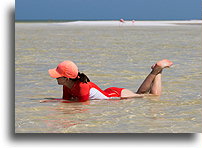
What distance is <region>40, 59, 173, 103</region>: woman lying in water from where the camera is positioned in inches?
231

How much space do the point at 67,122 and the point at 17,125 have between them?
57cm

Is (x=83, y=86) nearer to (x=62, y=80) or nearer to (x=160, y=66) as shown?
(x=62, y=80)

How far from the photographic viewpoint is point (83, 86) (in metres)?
6.22

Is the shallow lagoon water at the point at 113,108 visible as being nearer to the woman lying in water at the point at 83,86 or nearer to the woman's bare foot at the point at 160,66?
the woman lying in water at the point at 83,86

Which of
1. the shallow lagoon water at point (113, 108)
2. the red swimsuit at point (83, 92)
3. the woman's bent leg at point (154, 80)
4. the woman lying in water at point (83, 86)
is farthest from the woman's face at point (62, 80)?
the woman's bent leg at point (154, 80)

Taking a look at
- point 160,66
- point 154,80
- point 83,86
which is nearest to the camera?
point 83,86

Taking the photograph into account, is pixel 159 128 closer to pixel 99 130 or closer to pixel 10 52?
pixel 99 130

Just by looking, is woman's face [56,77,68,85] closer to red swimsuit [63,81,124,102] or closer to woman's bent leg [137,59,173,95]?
red swimsuit [63,81,124,102]

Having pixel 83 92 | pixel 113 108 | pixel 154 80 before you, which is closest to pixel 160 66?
pixel 154 80

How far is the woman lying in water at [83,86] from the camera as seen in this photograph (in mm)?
5879

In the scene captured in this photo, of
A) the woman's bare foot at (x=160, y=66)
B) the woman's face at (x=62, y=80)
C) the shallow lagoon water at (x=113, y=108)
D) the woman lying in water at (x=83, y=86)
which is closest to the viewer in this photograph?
the shallow lagoon water at (x=113, y=108)

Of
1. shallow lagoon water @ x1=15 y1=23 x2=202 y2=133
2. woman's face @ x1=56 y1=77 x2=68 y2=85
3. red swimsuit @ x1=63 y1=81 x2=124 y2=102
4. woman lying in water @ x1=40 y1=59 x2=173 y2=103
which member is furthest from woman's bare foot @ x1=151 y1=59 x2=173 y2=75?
woman's face @ x1=56 y1=77 x2=68 y2=85

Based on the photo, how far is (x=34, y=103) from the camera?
6.63 m

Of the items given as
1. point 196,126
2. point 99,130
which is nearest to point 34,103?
point 99,130
